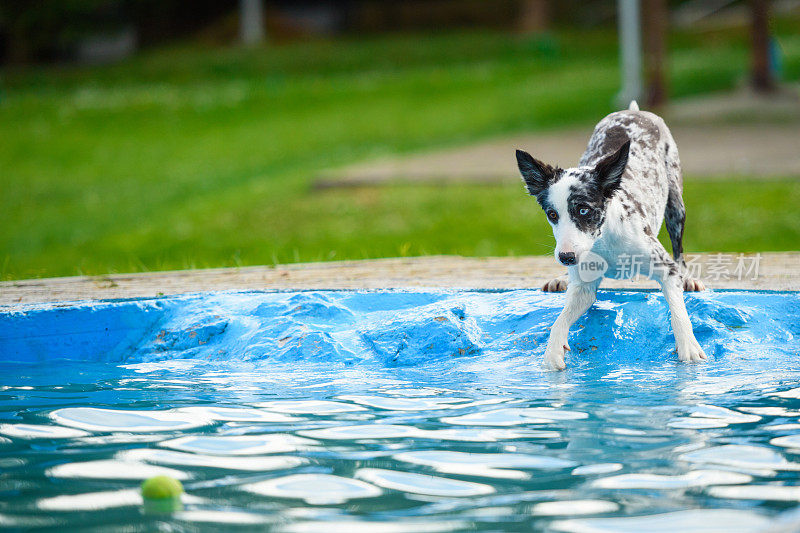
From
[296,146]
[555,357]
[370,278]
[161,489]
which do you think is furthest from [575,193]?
[296,146]

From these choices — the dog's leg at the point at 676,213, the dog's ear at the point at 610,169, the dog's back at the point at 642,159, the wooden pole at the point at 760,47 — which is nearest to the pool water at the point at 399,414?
the dog's leg at the point at 676,213

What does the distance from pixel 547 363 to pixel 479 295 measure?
3.42 feet

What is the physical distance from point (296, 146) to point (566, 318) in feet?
51.0

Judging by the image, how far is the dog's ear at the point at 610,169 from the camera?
5.57 metres

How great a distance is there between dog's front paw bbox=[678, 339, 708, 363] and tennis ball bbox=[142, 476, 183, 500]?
→ 3.19m

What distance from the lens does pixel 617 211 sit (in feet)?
19.3

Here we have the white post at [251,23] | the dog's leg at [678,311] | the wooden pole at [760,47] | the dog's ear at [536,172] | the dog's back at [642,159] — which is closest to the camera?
the dog's ear at [536,172]

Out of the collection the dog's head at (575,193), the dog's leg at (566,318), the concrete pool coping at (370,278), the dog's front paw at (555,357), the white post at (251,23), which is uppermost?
the white post at (251,23)

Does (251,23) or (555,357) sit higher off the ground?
(251,23)

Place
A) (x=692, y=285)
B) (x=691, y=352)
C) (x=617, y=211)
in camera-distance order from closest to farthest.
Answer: (x=617, y=211)
(x=691, y=352)
(x=692, y=285)

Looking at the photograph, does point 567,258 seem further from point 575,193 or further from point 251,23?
point 251,23

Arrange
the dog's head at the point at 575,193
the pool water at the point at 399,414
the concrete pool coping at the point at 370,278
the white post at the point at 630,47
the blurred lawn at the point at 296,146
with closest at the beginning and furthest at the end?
the pool water at the point at 399,414 → the dog's head at the point at 575,193 → the concrete pool coping at the point at 370,278 → the blurred lawn at the point at 296,146 → the white post at the point at 630,47

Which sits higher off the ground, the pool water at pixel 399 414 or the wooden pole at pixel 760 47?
the wooden pole at pixel 760 47

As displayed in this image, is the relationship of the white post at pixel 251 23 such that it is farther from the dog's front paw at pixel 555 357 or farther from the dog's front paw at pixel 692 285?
the dog's front paw at pixel 555 357
